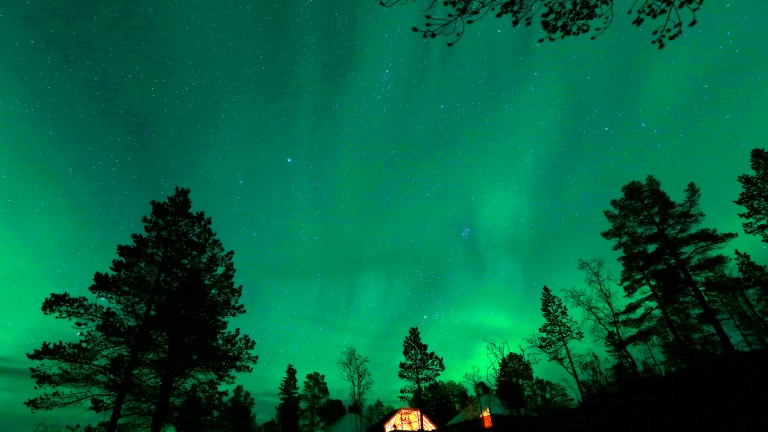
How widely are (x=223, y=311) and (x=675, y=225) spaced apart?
27487 millimetres

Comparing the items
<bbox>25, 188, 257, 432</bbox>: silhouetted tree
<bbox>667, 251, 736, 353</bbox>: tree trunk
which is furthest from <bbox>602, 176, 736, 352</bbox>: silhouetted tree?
<bbox>25, 188, 257, 432</bbox>: silhouetted tree

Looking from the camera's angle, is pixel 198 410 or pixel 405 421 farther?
pixel 405 421

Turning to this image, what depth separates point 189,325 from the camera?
14445 millimetres

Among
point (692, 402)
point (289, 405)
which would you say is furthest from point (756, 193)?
point (289, 405)

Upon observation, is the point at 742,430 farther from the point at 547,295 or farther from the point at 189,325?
the point at 547,295

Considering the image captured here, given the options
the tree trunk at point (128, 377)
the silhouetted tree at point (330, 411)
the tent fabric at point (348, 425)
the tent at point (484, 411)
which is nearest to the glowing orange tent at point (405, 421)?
the tent at point (484, 411)

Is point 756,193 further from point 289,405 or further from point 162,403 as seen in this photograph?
point 289,405

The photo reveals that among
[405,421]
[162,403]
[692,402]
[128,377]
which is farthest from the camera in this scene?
[405,421]

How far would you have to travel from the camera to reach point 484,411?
39.9m

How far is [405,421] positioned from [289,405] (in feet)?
65.9

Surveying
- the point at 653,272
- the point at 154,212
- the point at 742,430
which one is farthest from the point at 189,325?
the point at 653,272

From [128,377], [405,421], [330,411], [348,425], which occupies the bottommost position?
[405,421]

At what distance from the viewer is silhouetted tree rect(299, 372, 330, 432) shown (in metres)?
54.4

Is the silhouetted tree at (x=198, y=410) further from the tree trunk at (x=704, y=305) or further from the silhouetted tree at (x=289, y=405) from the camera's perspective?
the silhouetted tree at (x=289, y=405)
